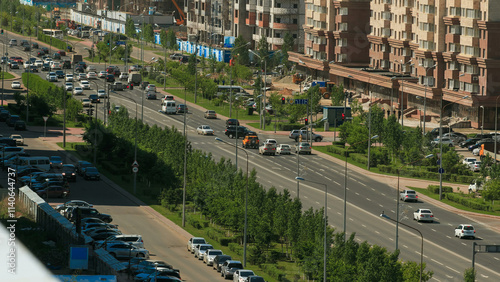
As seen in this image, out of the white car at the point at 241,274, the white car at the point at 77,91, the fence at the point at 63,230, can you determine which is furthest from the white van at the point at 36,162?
the white car at the point at 77,91

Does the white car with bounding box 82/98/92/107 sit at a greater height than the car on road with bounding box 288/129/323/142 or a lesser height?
greater

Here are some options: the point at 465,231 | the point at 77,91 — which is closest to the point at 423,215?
the point at 465,231

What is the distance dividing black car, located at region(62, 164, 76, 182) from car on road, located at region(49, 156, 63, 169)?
456 cm

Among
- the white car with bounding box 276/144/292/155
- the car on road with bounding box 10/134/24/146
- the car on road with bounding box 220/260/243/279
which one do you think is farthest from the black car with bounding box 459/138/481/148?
the car on road with bounding box 220/260/243/279

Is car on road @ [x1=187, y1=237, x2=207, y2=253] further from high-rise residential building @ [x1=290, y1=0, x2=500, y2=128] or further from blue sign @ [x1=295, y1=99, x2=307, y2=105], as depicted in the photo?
blue sign @ [x1=295, y1=99, x2=307, y2=105]

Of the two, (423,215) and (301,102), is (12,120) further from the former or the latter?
(423,215)

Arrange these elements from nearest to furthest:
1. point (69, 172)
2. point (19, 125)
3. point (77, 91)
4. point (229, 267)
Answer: point (229, 267) → point (69, 172) → point (19, 125) → point (77, 91)

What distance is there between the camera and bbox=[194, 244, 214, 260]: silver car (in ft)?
311

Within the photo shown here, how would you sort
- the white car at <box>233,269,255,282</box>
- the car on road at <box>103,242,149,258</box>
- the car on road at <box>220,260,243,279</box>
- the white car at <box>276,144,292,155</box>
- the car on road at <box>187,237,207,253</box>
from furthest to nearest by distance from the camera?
the white car at <box>276,144,292,155</box>
the car on road at <box>187,237,207,253</box>
the car on road at <box>103,242,149,258</box>
the car on road at <box>220,260,243,279</box>
the white car at <box>233,269,255,282</box>

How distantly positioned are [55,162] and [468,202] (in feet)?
157

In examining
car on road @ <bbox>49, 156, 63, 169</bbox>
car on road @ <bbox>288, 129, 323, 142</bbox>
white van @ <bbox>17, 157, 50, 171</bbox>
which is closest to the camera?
white van @ <bbox>17, 157, 50, 171</bbox>

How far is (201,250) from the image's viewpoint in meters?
95.2

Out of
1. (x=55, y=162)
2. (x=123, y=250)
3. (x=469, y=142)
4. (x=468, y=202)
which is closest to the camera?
(x=123, y=250)

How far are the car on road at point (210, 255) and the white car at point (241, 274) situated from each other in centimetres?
661
